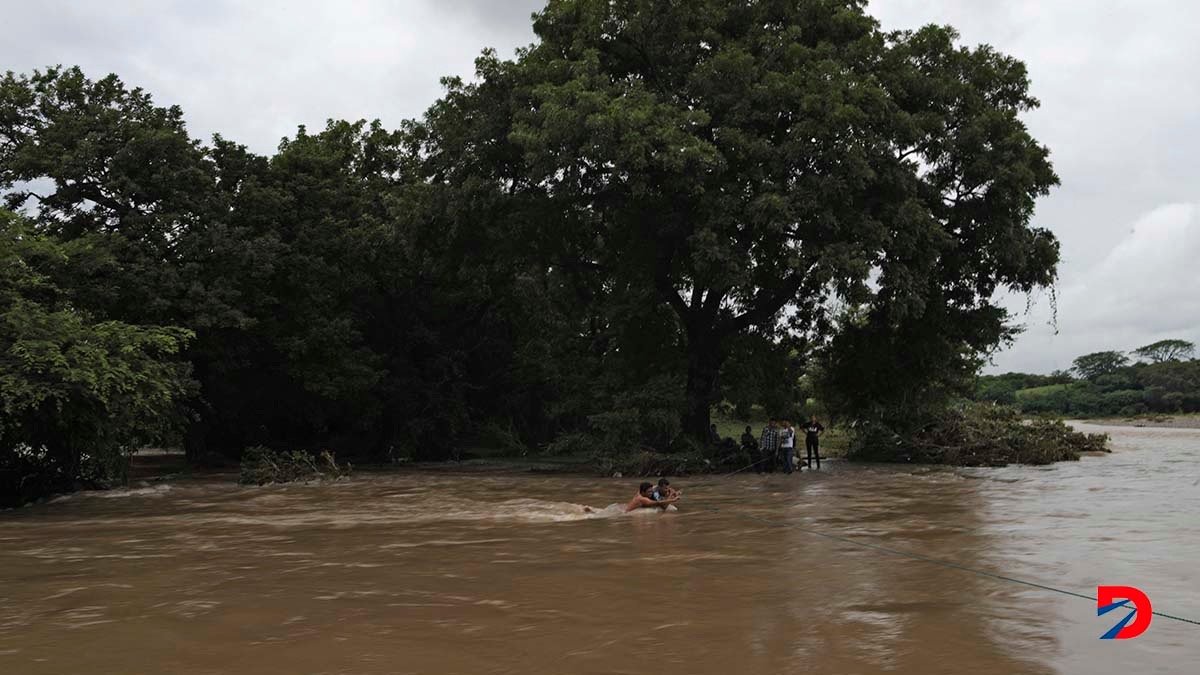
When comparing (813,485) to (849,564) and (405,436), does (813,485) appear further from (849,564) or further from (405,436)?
(405,436)

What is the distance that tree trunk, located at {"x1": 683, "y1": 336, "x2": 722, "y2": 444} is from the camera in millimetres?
27703

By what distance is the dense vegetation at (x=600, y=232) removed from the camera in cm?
2241

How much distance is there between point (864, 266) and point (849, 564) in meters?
13.1

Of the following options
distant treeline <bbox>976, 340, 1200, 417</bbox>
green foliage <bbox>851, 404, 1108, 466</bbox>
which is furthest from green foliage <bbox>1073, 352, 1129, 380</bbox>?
green foliage <bbox>851, 404, 1108, 466</bbox>

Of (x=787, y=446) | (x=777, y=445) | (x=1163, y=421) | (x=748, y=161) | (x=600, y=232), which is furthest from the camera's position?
(x=1163, y=421)

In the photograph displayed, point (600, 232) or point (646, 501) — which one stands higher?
point (600, 232)

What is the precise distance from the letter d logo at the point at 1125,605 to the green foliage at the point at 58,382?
16746 millimetres

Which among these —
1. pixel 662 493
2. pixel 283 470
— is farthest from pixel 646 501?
pixel 283 470

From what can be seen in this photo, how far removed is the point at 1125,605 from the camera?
7777 mm

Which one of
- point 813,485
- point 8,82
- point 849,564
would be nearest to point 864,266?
point 813,485

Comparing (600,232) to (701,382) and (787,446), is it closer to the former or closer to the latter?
(701,382)

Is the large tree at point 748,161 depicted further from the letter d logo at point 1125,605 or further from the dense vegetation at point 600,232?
the letter d logo at point 1125,605

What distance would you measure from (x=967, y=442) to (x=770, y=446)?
21.4 ft

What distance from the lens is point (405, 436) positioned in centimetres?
3472
